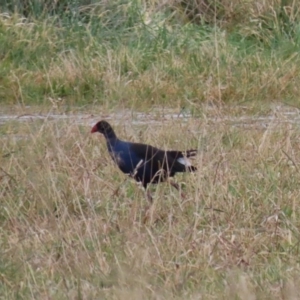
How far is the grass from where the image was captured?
377 cm

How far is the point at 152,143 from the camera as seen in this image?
624cm

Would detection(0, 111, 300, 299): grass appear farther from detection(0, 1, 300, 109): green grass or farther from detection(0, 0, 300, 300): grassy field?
detection(0, 1, 300, 109): green grass

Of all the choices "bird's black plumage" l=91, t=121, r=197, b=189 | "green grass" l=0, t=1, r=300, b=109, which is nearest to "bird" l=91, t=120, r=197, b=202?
"bird's black plumage" l=91, t=121, r=197, b=189

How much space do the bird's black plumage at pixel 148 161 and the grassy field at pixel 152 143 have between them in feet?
0.28

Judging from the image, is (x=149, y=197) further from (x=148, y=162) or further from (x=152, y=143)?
(x=152, y=143)

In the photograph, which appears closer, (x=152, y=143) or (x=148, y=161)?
(x=148, y=161)

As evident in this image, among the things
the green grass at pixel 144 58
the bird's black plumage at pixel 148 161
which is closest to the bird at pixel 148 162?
the bird's black plumage at pixel 148 161

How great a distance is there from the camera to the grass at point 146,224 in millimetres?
3770

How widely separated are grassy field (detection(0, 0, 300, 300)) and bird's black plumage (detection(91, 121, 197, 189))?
0.08 m

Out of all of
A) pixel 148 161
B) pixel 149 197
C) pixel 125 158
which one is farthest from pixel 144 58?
pixel 149 197

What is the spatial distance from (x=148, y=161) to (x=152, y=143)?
3.51ft

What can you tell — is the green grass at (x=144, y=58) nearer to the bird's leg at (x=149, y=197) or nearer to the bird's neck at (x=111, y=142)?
the bird's neck at (x=111, y=142)

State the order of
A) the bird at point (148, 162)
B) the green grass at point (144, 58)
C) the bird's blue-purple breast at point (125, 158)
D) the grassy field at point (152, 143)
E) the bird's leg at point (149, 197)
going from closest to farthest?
the grassy field at point (152, 143)
the bird's leg at point (149, 197)
the bird at point (148, 162)
the bird's blue-purple breast at point (125, 158)
the green grass at point (144, 58)

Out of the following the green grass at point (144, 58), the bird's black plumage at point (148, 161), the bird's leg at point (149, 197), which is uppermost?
the bird's black plumage at point (148, 161)
